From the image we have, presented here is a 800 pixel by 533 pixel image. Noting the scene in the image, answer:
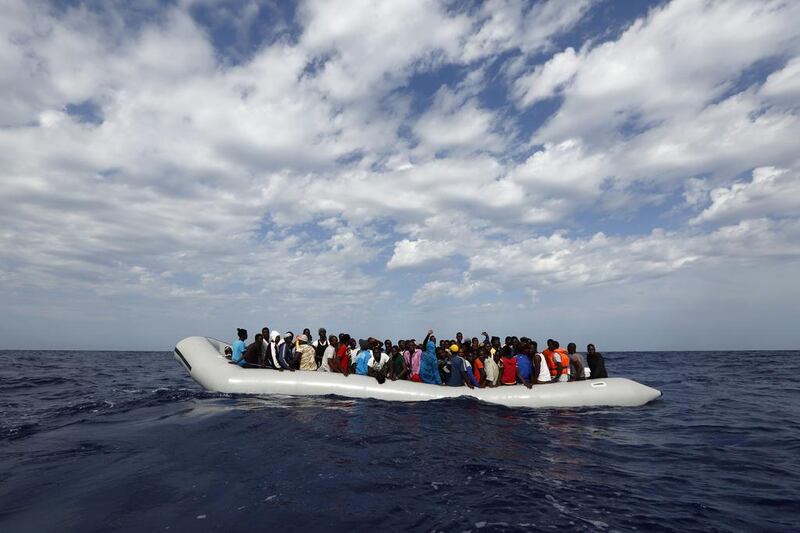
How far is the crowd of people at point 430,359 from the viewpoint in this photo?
444 inches

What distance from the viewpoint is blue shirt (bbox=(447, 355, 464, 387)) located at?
→ 11188 mm

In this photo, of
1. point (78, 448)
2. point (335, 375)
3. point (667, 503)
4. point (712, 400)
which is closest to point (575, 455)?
point (667, 503)

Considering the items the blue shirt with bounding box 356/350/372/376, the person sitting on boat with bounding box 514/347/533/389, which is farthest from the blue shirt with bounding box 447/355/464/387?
the blue shirt with bounding box 356/350/372/376

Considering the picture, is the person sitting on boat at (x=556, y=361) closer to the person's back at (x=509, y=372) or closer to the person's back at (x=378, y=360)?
the person's back at (x=509, y=372)

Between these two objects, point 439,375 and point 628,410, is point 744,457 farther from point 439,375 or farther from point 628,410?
point 439,375

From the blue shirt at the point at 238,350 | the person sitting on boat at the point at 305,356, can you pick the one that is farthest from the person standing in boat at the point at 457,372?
the blue shirt at the point at 238,350

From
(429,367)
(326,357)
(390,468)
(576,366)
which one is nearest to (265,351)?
(326,357)

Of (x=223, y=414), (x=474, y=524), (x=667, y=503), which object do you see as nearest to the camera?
(x=474, y=524)

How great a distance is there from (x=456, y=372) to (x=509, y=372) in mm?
1432

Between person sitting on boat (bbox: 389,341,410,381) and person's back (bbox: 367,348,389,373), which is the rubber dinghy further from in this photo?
person's back (bbox: 367,348,389,373)

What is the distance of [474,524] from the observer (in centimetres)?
410

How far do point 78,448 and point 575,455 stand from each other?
7.87 metres

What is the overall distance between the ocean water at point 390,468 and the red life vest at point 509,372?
1.13 m

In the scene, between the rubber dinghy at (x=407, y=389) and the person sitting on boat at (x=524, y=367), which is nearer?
the rubber dinghy at (x=407, y=389)
